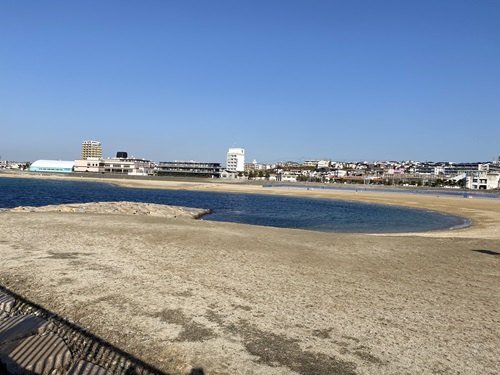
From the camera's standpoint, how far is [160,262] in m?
10.4

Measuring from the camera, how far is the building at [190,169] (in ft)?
567

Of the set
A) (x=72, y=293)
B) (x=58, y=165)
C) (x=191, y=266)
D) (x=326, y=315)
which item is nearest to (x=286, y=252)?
(x=191, y=266)

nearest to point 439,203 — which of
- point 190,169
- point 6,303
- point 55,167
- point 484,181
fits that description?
point 6,303

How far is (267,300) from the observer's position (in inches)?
293

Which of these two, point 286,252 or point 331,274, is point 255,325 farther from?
point 286,252

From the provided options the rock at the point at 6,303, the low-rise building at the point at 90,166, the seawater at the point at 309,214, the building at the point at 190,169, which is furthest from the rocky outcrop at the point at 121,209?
the low-rise building at the point at 90,166

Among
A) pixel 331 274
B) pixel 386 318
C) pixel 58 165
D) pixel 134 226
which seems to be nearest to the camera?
pixel 386 318

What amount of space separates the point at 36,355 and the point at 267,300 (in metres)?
4.10

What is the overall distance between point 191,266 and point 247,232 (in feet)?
24.5

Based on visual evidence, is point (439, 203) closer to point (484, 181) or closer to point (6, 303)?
point (6, 303)

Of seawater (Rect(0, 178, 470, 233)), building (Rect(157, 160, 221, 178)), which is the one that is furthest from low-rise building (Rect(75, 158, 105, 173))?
seawater (Rect(0, 178, 470, 233))

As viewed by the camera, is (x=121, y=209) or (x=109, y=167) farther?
(x=109, y=167)

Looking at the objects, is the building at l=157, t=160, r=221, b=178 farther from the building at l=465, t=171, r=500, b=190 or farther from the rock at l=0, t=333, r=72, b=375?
the rock at l=0, t=333, r=72, b=375

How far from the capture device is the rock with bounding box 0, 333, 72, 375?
4488mm
